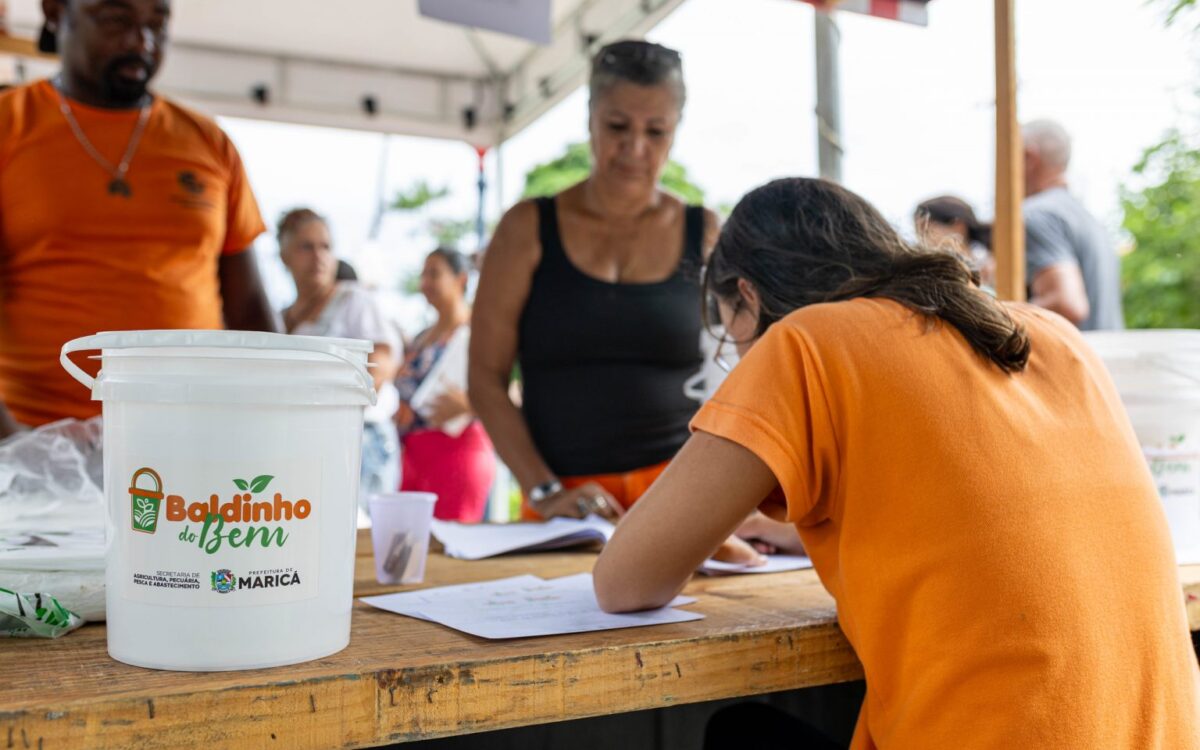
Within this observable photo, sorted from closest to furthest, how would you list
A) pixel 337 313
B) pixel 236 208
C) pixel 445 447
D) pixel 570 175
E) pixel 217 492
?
pixel 217 492, pixel 236 208, pixel 445 447, pixel 337 313, pixel 570 175

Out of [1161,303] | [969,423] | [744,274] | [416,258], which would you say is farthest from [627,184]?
[416,258]

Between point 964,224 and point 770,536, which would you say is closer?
point 770,536

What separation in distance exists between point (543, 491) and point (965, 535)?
0.95 metres

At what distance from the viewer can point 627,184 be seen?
1821 millimetres

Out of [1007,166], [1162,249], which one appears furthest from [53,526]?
[1162,249]

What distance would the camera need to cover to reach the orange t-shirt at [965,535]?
32.2 inches


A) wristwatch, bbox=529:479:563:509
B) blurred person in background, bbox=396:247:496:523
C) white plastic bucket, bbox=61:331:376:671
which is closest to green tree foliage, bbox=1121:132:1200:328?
blurred person in background, bbox=396:247:496:523

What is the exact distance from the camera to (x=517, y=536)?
1.43 metres

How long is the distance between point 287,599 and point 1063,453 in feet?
2.25

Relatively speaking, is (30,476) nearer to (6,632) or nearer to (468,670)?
(6,632)

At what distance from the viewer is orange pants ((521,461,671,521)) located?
5.65 ft

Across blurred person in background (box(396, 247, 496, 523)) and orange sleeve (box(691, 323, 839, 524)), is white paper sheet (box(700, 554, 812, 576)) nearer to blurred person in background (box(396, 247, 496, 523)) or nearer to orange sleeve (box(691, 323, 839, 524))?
orange sleeve (box(691, 323, 839, 524))

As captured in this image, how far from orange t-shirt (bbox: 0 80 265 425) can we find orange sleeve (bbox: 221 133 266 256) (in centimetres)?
11

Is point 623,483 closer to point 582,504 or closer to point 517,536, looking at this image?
point 582,504
